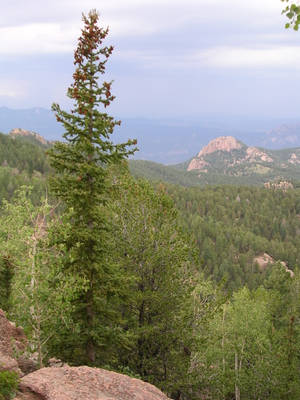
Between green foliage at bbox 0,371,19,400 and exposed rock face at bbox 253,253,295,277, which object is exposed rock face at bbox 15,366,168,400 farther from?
exposed rock face at bbox 253,253,295,277

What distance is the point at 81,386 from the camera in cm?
1227

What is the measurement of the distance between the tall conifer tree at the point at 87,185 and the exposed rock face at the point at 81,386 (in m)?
2.23

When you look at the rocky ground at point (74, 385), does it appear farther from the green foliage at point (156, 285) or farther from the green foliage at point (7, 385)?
the green foliage at point (156, 285)

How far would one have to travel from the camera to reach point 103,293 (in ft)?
51.8

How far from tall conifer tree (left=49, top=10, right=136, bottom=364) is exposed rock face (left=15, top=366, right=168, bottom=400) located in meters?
2.23

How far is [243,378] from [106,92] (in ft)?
77.4

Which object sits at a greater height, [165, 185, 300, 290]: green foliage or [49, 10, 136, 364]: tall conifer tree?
[49, 10, 136, 364]: tall conifer tree

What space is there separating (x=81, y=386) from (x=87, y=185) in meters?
7.68

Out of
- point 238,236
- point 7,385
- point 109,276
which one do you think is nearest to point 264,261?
point 238,236

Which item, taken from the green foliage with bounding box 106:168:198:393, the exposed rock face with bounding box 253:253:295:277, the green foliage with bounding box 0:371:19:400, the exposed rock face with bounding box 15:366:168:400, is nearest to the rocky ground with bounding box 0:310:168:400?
the exposed rock face with bounding box 15:366:168:400

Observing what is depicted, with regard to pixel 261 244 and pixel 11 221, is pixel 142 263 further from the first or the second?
pixel 261 244

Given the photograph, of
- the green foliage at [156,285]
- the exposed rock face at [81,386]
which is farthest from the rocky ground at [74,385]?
the green foliage at [156,285]

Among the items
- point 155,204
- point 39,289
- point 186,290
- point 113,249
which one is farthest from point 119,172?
point 39,289

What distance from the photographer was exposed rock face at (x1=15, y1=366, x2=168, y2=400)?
37.4 ft
